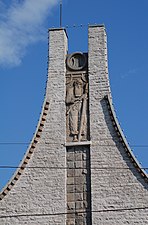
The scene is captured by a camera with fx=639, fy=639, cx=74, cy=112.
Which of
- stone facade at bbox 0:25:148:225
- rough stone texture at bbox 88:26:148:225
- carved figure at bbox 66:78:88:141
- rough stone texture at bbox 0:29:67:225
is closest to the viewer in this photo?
rough stone texture at bbox 88:26:148:225

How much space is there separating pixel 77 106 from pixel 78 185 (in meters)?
3.00

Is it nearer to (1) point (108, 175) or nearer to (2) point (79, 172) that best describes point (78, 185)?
(2) point (79, 172)

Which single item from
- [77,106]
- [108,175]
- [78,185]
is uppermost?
[77,106]

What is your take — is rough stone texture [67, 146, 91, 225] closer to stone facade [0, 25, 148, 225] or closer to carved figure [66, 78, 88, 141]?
stone facade [0, 25, 148, 225]

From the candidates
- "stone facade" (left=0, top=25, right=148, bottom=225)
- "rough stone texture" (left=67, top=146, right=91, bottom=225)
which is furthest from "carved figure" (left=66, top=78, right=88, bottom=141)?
"rough stone texture" (left=67, top=146, right=91, bottom=225)

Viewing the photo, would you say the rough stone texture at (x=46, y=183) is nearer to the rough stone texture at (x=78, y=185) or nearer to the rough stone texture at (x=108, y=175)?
the rough stone texture at (x=78, y=185)

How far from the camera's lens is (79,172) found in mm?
22359

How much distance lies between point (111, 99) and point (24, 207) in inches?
197

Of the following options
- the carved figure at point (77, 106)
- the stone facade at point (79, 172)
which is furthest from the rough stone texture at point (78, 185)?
the carved figure at point (77, 106)

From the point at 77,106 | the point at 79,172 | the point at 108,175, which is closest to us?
the point at 108,175

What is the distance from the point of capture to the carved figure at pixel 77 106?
22938 mm

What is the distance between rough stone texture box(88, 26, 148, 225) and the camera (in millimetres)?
21422

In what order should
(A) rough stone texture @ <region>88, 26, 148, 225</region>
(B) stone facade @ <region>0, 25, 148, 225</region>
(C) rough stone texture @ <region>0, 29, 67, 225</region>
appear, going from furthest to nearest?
(C) rough stone texture @ <region>0, 29, 67, 225</region> → (B) stone facade @ <region>0, 25, 148, 225</region> → (A) rough stone texture @ <region>88, 26, 148, 225</region>

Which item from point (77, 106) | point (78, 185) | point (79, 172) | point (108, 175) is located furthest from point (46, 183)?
point (77, 106)
